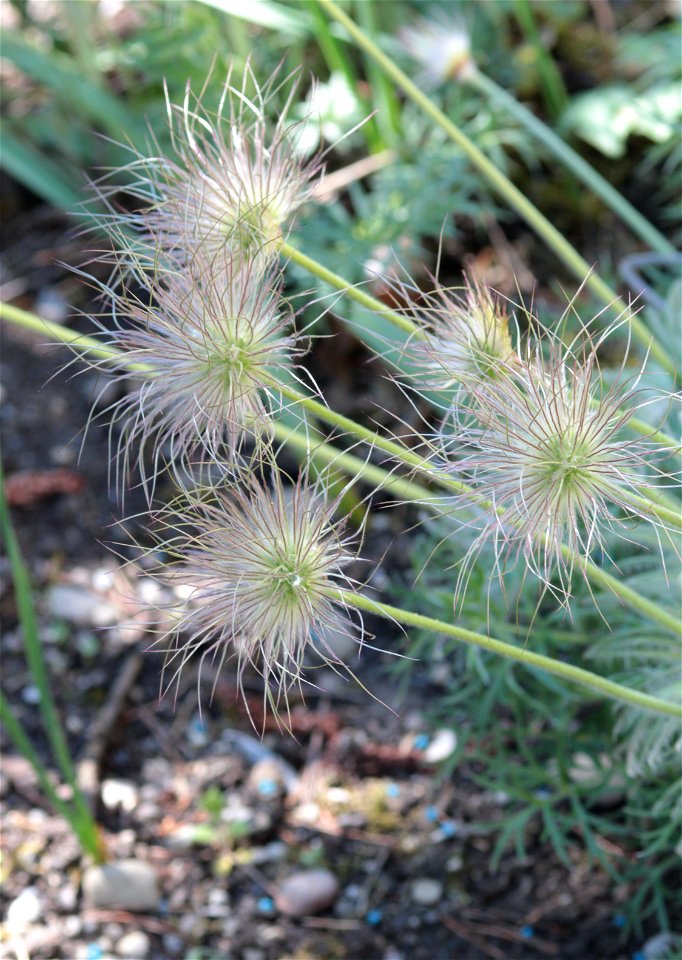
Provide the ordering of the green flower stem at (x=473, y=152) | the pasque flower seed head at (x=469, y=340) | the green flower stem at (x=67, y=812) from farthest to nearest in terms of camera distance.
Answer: the green flower stem at (x=67, y=812) < the green flower stem at (x=473, y=152) < the pasque flower seed head at (x=469, y=340)

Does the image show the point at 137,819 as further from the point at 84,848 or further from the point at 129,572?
the point at 129,572

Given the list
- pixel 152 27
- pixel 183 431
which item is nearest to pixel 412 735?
pixel 183 431

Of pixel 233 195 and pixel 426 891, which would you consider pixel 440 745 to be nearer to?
pixel 426 891

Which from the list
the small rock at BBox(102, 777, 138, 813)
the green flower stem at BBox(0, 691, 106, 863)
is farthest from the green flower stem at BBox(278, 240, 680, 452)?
the small rock at BBox(102, 777, 138, 813)

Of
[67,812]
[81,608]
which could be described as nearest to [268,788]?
[67,812]

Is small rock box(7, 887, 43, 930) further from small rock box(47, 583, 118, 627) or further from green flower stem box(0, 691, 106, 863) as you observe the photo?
small rock box(47, 583, 118, 627)

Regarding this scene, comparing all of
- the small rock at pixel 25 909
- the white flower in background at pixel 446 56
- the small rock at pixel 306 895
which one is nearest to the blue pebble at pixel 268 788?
the small rock at pixel 306 895

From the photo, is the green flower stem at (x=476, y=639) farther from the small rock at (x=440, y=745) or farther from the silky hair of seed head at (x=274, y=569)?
the small rock at (x=440, y=745)
